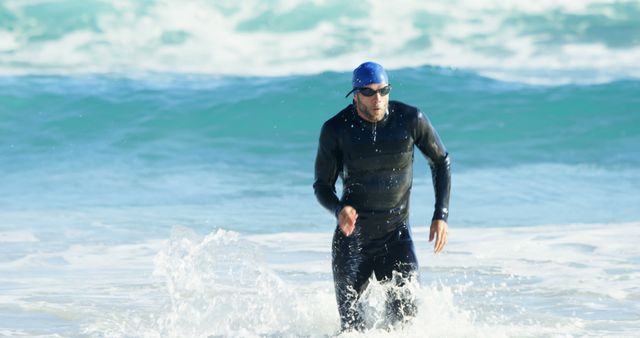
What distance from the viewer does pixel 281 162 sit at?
16.9 meters

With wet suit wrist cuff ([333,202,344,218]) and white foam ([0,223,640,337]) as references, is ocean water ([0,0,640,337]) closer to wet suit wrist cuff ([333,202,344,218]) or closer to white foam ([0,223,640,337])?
white foam ([0,223,640,337])

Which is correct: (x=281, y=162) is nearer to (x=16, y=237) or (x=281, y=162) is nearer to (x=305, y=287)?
(x=16, y=237)

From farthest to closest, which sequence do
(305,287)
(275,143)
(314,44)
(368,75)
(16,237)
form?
(314,44)
(275,143)
(16,237)
(305,287)
(368,75)

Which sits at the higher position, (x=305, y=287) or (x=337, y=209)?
(x=337, y=209)

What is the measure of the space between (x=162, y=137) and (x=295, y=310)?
1187cm

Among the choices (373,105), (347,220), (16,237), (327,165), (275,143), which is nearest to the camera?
(347,220)

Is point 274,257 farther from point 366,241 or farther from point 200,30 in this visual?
point 200,30

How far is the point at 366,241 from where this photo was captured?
5.58 m

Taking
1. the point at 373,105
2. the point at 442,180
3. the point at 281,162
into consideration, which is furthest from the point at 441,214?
the point at 281,162

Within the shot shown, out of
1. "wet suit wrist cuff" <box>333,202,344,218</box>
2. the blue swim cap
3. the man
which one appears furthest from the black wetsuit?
the blue swim cap

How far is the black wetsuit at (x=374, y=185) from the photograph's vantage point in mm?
5516

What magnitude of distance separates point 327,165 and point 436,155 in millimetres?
572

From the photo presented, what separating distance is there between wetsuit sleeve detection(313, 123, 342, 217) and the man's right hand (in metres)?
0.20

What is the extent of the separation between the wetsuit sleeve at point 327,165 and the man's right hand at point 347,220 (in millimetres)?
201
